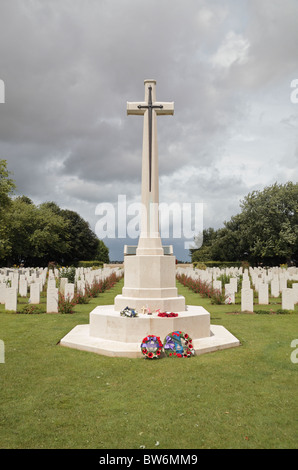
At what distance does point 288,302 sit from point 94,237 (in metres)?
42.1

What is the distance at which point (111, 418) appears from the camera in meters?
3.68

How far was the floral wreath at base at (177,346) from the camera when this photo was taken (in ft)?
19.9

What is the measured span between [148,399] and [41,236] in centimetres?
3522

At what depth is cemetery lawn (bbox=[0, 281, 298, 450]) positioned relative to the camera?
3.26 meters

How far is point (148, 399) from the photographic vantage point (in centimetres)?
418

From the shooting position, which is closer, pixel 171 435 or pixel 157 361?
pixel 171 435

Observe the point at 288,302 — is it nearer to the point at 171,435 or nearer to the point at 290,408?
the point at 290,408

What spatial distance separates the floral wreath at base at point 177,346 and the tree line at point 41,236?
23768 mm

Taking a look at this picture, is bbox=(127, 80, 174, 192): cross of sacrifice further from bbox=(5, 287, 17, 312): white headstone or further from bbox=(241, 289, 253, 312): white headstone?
bbox=(5, 287, 17, 312): white headstone

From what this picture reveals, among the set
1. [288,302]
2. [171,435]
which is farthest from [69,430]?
[288,302]

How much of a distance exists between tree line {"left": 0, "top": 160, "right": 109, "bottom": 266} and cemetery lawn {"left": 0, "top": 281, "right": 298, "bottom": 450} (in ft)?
78.5

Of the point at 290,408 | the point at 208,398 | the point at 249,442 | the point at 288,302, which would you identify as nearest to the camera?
the point at 249,442

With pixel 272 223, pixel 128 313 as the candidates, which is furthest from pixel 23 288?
pixel 272 223

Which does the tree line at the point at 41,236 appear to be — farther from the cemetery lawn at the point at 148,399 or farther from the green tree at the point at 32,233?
the cemetery lawn at the point at 148,399
